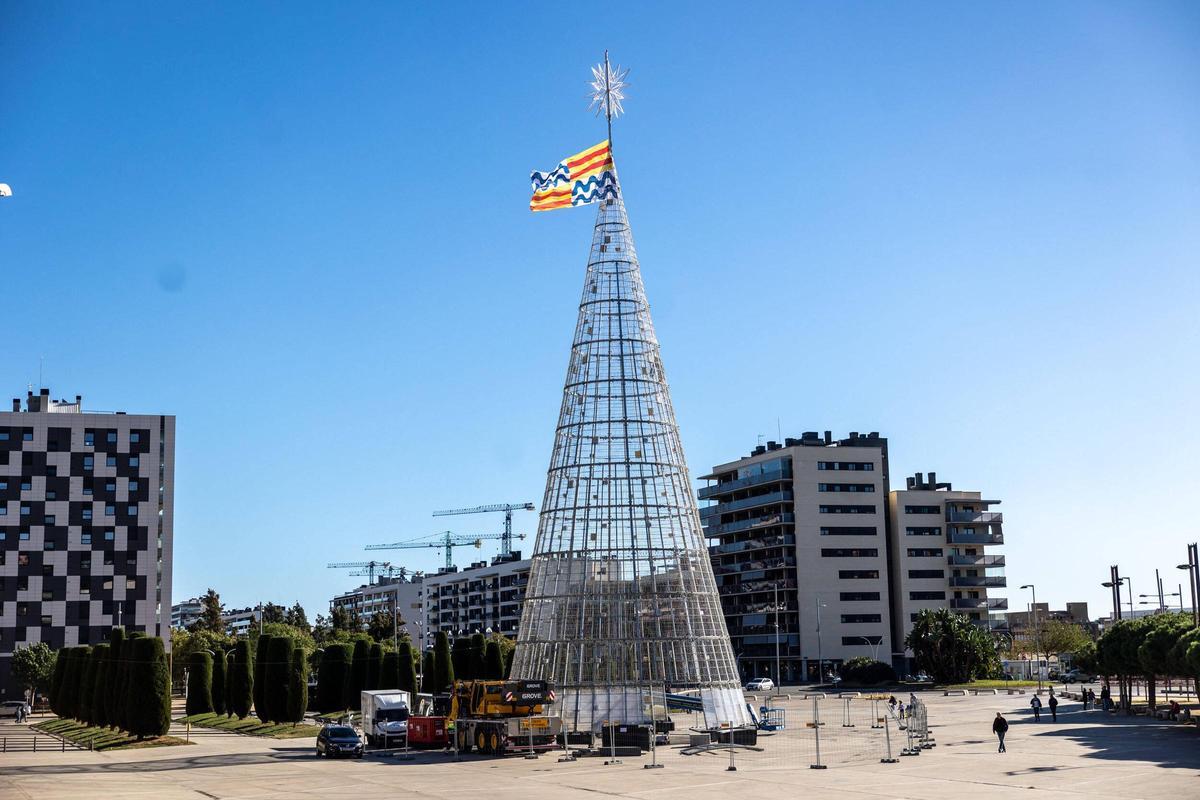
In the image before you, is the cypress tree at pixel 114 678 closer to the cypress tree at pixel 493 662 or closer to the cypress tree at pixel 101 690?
the cypress tree at pixel 101 690

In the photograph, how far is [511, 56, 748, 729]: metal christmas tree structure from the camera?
44.2 m

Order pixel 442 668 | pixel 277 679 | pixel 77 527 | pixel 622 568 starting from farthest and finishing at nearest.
→ pixel 77 527 → pixel 442 668 → pixel 277 679 → pixel 622 568

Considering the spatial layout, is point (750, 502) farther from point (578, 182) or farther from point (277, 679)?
point (578, 182)

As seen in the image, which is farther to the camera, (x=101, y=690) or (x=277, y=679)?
(x=277, y=679)

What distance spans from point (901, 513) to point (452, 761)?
352ft

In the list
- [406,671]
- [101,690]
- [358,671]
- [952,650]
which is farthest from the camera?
[952,650]

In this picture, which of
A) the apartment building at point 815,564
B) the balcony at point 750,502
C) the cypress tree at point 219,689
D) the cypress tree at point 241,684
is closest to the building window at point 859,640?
the apartment building at point 815,564

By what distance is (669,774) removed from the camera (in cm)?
3459

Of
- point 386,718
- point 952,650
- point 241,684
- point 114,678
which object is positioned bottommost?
point 952,650

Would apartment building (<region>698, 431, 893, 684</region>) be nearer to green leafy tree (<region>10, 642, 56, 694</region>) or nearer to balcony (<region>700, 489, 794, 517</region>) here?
balcony (<region>700, 489, 794, 517</region>)

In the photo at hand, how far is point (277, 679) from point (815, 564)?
85.4 m

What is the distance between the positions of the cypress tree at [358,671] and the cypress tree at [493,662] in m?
7.55

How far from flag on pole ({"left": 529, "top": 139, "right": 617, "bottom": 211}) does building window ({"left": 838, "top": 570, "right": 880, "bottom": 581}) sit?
9558cm

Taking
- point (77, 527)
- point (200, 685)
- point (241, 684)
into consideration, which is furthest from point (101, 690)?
point (77, 527)
